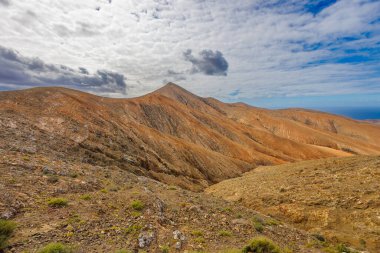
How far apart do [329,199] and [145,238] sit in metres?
17.1

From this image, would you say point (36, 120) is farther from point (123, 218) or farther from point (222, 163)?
point (222, 163)

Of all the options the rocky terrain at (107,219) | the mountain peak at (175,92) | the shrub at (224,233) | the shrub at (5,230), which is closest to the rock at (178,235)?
the rocky terrain at (107,219)

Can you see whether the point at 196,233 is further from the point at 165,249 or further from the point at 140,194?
the point at 140,194

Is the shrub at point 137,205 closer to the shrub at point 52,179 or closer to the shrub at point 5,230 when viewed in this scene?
the shrub at point 52,179

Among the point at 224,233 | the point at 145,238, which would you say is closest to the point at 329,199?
the point at 224,233

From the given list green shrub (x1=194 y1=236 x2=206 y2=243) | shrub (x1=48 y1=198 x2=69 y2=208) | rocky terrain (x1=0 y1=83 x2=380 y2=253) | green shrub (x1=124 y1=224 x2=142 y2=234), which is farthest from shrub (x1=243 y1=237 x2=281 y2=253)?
shrub (x1=48 y1=198 x2=69 y2=208)

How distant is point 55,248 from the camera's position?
332 inches

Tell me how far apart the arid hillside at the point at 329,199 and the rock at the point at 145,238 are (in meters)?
12.9

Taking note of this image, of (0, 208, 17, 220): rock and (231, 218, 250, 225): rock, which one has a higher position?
(0, 208, 17, 220): rock

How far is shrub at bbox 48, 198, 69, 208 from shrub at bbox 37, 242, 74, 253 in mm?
3556

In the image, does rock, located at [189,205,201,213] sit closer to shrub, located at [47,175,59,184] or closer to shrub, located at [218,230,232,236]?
shrub, located at [218,230,232,236]

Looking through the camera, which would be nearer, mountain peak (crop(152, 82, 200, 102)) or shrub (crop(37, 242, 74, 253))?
shrub (crop(37, 242, 74, 253))

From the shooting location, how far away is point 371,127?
150 m

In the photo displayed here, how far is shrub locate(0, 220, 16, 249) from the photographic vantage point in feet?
27.7
